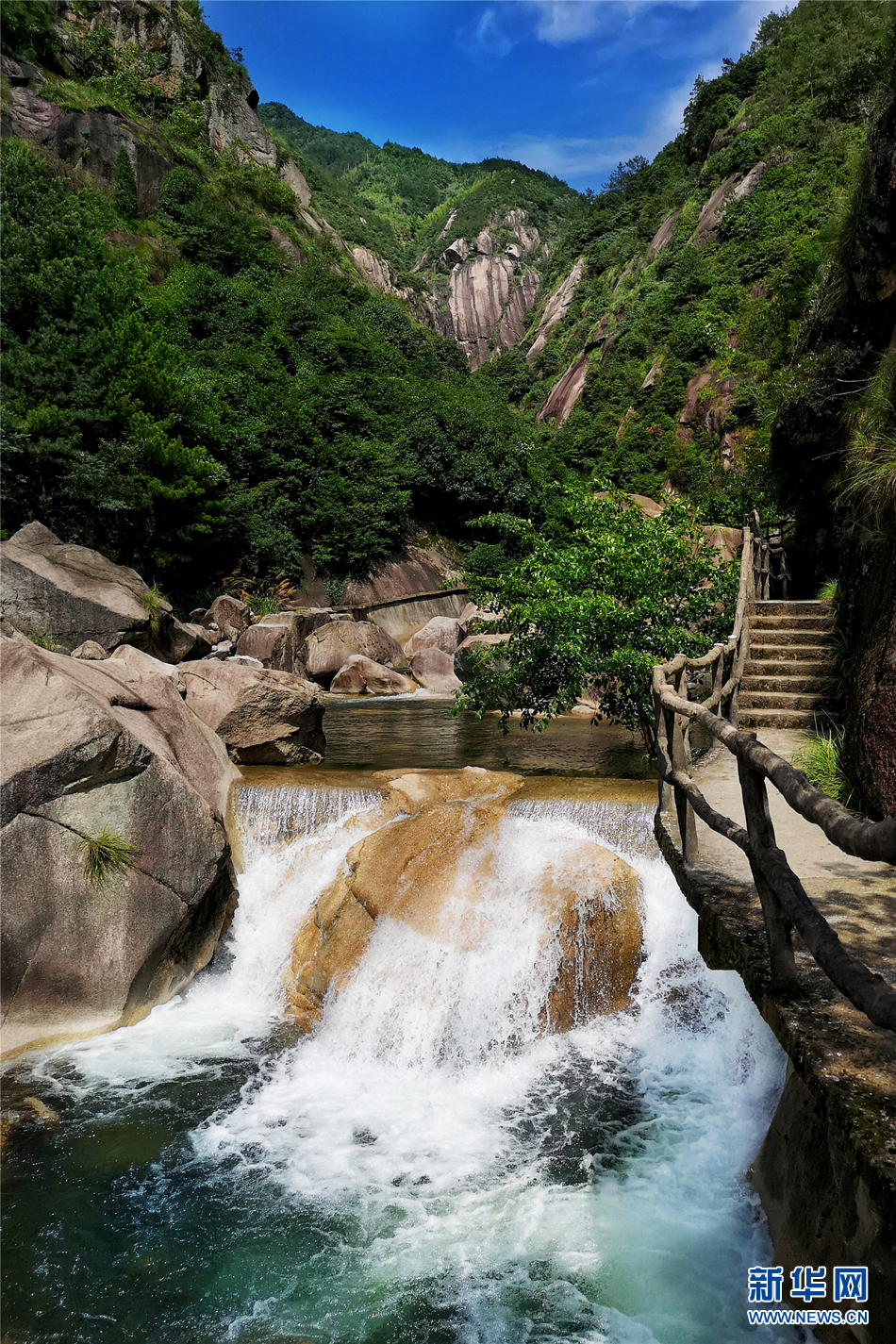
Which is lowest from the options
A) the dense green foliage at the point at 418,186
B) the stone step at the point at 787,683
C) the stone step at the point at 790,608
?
the stone step at the point at 787,683

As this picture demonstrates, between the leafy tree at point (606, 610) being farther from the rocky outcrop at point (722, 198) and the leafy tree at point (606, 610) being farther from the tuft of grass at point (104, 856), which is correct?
the rocky outcrop at point (722, 198)

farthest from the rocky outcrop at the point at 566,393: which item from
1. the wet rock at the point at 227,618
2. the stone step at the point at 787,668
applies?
the stone step at the point at 787,668

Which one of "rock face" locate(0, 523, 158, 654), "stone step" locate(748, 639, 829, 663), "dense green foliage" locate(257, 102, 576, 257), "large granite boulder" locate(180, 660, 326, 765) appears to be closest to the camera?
"stone step" locate(748, 639, 829, 663)

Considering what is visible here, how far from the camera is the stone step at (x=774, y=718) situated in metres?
8.66

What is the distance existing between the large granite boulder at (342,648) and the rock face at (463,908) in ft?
43.2

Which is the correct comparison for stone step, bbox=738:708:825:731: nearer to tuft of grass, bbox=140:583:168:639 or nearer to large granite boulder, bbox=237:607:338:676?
tuft of grass, bbox=140:583:168:639

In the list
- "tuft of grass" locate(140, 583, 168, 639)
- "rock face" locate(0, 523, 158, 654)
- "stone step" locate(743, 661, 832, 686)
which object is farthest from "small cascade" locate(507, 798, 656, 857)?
"tuft of grass" locate(140, 583, 168, 639)

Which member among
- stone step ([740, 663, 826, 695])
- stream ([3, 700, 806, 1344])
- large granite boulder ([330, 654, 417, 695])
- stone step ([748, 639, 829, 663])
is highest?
stone step ([748, 639, 829, 663])

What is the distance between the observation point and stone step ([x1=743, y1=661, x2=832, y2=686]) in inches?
370

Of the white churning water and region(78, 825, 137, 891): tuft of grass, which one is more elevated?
region(78, 825, 137, 891): tuft of grass

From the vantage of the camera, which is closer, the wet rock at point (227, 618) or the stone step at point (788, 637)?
the stone step at point (788, 637)

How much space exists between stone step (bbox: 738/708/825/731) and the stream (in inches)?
65.9

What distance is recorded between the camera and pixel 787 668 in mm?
9578

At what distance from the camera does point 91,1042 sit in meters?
6.48
